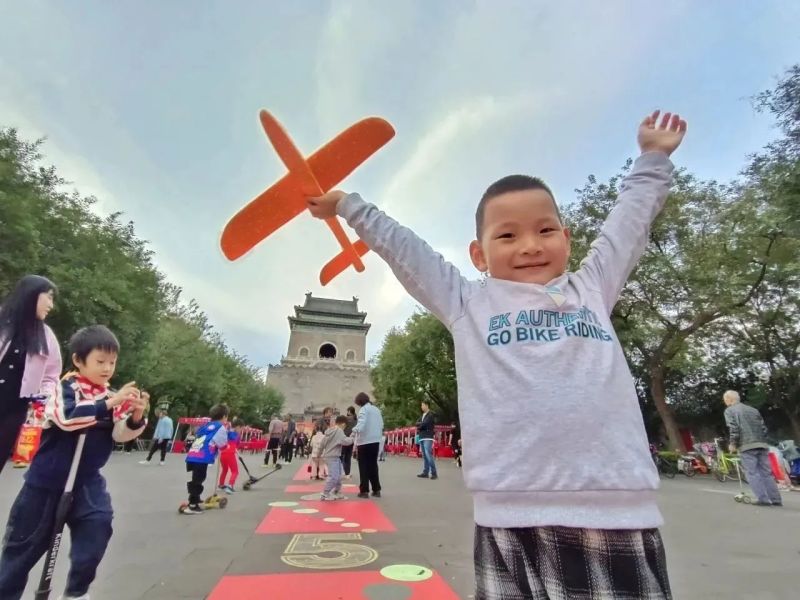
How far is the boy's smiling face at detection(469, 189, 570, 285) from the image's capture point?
1.48 m

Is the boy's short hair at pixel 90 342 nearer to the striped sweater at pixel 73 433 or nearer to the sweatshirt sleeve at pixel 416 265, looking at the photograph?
the striped sweater at pixel 73 433

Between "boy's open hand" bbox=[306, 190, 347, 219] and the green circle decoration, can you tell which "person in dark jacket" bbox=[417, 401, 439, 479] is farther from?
"boy's open hand" bbox=[306, 190, 347, 219]

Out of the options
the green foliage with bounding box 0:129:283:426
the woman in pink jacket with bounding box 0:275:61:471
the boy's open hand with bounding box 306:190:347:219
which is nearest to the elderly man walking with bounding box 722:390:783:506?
the boy's open hand with bounding box 306:190:347:219

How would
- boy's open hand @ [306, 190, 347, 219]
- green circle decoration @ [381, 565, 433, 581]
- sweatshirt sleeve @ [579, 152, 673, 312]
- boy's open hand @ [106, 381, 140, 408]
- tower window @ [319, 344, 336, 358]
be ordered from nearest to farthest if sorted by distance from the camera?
sweatshirt sleeve @ [579, 152, 673, 312] < boy's open hand @ [306, 190, 347, 219] < boy's open hand @ [106, 381, 140, 408] < green circle decoration @ [381, 565, 433, 581] < tower window @ [319, 344, 336, 358]

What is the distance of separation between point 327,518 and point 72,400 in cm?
365

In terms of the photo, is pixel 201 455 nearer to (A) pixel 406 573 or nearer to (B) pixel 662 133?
(A) pixel 406 573

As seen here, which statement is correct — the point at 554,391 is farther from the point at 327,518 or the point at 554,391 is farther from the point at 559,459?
the point at 327,518

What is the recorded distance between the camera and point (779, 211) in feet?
29.8

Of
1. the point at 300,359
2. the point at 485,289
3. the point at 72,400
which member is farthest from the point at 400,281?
the point at 300,359

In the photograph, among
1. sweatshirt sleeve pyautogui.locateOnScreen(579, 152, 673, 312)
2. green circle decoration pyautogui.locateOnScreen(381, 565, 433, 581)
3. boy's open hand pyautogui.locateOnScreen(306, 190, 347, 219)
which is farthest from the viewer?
green circle decoration pyautogui.locateOnScreen(381, 565, 433, 581)

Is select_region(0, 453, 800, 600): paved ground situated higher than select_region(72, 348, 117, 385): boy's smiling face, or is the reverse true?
select_region(72, 348, 117, 385): boy's smiling face

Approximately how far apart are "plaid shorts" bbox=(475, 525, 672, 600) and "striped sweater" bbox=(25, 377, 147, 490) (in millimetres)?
2065

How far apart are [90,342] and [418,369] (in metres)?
26.0

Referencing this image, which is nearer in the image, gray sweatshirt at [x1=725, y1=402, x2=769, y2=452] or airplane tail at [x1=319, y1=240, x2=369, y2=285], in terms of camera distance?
airplane tail at [x1=319, y1=240, x2=369, y2=285]
